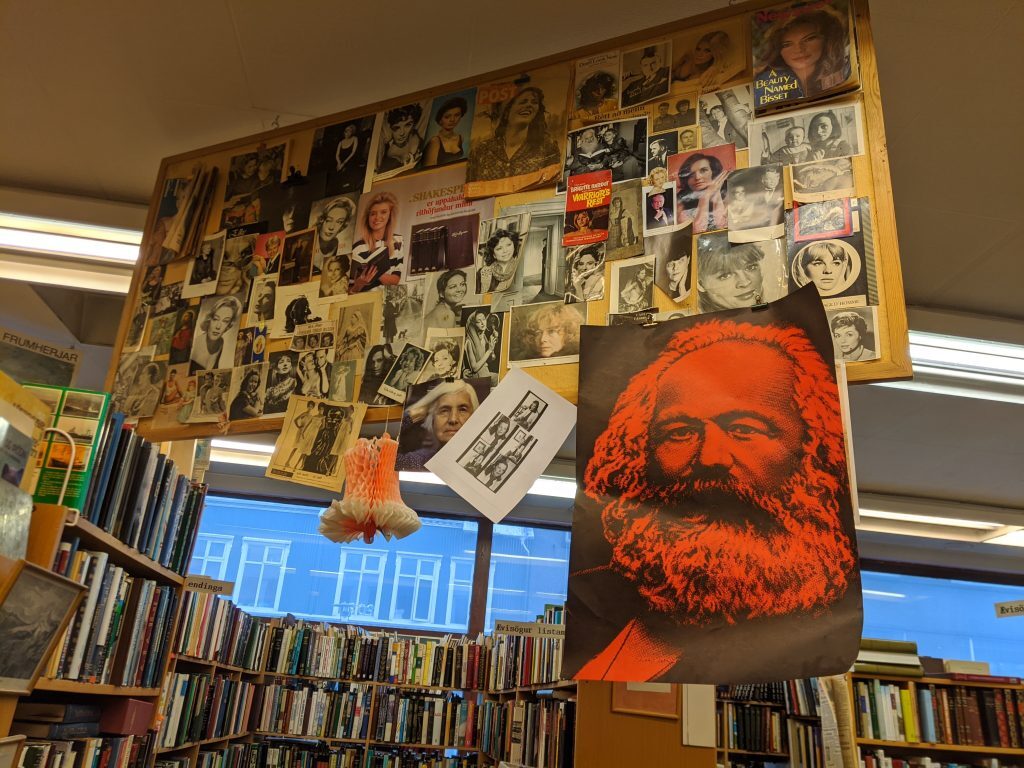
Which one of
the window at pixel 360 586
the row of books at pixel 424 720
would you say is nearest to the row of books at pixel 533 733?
the row of books at pixel 424 720

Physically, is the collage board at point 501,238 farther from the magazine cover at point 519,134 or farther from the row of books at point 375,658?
the row of books at point 375,658

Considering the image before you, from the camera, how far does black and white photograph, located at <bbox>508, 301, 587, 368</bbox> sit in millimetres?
1628

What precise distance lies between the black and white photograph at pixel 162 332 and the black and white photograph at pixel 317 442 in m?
0.55

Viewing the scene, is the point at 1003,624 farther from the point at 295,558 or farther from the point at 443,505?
the point at 295,558

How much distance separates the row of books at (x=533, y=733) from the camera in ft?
13.3

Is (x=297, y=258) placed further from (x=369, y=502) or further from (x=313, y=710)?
(x=313, y=710)

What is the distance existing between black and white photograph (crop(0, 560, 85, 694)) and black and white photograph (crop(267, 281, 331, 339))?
807 mm

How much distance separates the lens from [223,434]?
1.94 metres

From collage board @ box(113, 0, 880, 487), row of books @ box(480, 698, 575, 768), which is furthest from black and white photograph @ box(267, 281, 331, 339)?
row of books @ box(480, 698, 575, 768)

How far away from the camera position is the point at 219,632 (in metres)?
4.80

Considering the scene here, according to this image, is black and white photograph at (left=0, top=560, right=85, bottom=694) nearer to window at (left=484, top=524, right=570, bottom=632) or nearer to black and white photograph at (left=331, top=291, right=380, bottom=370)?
black and white photograph at (left=331, top=291, right=380, bottom=370)

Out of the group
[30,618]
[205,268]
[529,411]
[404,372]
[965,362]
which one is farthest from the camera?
[965,362]

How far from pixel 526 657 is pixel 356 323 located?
390 cm

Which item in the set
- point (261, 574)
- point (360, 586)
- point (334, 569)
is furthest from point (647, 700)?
point (261, 574)
